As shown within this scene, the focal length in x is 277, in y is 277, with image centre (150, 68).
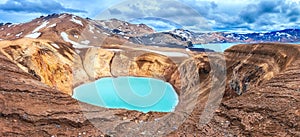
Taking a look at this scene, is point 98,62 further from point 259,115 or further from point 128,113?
point 259,115

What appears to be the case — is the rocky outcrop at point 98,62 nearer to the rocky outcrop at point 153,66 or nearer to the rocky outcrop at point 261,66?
the rocky outcrop at point 153,66

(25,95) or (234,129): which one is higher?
(25,95)

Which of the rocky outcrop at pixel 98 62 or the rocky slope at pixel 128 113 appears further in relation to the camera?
the rocky outcrop at pixel 98 62

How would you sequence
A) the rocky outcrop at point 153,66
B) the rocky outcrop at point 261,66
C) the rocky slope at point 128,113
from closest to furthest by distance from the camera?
the rocky slope at point 128,113
the rocky outcrop at point 261,66
the rocky outcrop at point 153,66

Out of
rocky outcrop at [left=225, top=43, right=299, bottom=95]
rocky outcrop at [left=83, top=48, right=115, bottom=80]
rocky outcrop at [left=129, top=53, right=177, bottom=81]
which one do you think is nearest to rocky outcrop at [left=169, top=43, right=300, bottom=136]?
rocky outcrop at [left=225, top=43, right=299, bottom=95]

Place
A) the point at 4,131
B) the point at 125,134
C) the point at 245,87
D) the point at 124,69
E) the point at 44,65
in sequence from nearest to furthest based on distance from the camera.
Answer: the point at 4,131, the point at 125,134, the point at 245,87, the point at 44,65, the point at 124,69

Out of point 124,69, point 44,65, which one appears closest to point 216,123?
point 44,65

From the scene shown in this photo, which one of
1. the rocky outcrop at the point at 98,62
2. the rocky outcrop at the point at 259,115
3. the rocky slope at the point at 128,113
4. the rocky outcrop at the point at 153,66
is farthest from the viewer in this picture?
the rocky outcrop at the point at 153,66

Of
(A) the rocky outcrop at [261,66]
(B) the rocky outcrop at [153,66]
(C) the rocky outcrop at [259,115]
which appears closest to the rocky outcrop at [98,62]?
(B) the rocky outcrop at [153,66]

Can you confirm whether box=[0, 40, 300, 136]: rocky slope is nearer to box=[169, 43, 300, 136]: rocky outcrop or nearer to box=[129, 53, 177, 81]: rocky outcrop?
box=[169, 43, 300, 136]: rocky outcrop

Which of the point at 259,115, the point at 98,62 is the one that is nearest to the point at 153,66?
the point at 98,62

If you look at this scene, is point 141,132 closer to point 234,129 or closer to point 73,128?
point 73,128
